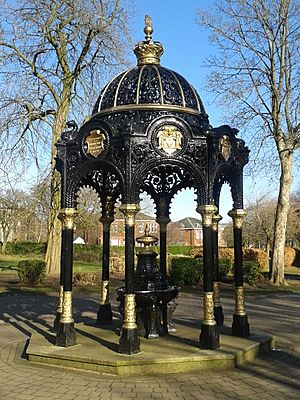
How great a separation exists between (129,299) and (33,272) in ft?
48.0

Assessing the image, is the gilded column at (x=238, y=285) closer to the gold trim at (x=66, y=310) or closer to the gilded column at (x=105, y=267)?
the gilded column at (x=105, y=267)

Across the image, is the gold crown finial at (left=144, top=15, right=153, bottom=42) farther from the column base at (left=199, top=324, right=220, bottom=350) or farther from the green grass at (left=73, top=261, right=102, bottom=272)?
the green grass at (left=73, top=261, right=102, bottom=272)

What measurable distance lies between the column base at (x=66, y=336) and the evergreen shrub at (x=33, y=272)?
13.6 m

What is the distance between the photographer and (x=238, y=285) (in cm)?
878

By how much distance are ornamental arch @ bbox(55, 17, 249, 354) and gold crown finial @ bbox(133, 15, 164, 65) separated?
2 cm

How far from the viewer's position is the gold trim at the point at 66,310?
304 inches

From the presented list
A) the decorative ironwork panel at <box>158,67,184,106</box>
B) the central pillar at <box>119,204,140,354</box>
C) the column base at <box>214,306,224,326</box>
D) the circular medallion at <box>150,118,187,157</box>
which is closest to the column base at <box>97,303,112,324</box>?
the column base at <box>214,306,224,326</box>

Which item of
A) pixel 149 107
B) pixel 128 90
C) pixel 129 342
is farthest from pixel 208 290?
pixel 128 90

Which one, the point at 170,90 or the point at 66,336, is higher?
the point at 170,90

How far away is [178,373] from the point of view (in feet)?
21.5

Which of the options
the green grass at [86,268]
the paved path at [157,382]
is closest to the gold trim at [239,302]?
the paved path at [157,382]

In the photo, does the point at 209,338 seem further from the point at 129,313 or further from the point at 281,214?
the point at 281,214

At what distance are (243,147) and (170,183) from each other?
230cm

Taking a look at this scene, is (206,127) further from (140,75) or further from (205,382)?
(205,382)
